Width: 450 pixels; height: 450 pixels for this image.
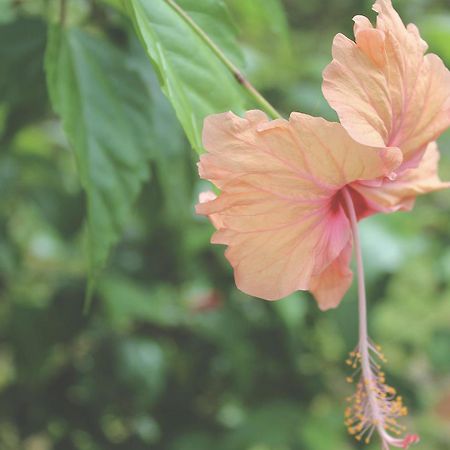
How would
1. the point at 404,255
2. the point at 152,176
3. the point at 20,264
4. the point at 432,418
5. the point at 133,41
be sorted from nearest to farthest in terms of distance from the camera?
the point at 133,41
the point at 152,176
the point at 404,255
the point at 20,264
the point at 432,418

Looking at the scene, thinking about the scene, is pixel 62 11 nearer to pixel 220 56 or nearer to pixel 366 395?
pixel 220 56

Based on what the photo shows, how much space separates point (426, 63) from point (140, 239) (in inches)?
44.9

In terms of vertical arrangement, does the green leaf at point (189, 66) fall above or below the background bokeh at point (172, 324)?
above

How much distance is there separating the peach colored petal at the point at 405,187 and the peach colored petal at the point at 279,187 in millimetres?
56

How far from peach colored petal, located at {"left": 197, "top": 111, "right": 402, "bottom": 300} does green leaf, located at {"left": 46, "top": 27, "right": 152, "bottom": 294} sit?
0.51 ft

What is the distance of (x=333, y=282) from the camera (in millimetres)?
780

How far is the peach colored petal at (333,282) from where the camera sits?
77cm

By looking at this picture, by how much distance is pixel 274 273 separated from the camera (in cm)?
70

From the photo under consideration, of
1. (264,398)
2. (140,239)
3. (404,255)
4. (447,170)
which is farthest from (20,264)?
(447,170)

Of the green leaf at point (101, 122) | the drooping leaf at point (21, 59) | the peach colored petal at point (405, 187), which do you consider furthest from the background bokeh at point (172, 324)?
the peach colored petal at point (405, 187)

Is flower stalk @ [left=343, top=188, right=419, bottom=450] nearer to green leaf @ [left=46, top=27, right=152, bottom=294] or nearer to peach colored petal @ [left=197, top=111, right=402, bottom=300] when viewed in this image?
peach colored petal @ [left=197, top=111, right=402, bottom=300]

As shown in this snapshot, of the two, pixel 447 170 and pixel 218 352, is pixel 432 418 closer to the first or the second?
pixel 218 352

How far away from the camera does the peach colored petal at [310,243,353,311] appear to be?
77 cm

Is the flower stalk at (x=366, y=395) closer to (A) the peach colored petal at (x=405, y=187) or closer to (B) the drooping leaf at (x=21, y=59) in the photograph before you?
(A) the peach colored petal at (x=405, y=187)
